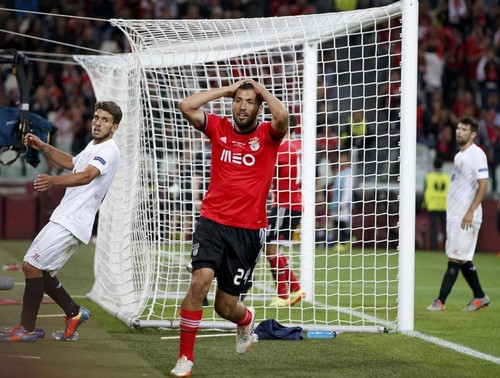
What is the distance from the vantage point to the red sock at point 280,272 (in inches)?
432

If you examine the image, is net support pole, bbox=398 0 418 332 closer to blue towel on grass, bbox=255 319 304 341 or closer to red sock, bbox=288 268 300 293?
blue towel on grass, bbox=255 319 304 341

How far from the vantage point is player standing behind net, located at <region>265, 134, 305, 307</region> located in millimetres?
10969

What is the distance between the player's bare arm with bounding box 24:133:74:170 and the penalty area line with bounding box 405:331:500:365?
3.40 meters

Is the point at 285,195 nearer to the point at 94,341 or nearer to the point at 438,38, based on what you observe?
the point at 94,341

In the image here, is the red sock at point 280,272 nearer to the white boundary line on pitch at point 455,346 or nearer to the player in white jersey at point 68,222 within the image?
the white boundary line on pitch at point 455,346

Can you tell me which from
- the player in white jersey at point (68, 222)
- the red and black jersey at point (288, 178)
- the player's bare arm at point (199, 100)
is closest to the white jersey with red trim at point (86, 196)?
the player in white jersey at point (68, 222)

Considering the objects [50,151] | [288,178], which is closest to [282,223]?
[288,178]

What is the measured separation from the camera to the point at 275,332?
8.86m

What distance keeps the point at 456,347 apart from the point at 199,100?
3.23 metres

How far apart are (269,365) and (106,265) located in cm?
429

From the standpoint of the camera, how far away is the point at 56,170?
20.8 meters

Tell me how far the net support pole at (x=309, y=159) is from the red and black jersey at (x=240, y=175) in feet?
12.5

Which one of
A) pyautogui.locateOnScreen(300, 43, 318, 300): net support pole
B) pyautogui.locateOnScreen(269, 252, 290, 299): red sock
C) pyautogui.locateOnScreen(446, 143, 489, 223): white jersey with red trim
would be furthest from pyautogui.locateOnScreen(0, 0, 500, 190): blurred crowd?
pyautogui.locateOnScreen(446, 143, 489, 223): white jersey with red trim

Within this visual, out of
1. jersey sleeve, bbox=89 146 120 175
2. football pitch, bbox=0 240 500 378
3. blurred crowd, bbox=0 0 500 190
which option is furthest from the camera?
blurred crowd, bbox=0 0 500 190
